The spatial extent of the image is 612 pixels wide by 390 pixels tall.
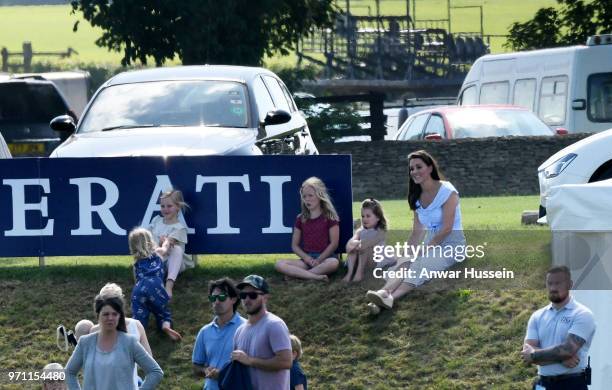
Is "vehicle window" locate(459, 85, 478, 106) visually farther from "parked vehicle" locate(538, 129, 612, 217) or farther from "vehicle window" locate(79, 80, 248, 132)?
"parked vehicle" locate(538, 129, 612, 217)

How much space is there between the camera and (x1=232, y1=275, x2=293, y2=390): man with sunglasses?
11.1m

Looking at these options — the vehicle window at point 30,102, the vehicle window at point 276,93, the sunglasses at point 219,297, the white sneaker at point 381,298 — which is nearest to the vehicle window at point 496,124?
the vehicle window at point 30,102

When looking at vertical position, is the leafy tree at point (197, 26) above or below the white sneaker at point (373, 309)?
above

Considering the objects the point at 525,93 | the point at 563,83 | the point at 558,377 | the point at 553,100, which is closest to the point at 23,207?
the point at 558,377

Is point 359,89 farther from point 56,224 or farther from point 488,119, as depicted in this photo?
point 56,224

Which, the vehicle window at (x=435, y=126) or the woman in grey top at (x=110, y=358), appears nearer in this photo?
the woman in grey top at (x=110, y=358)

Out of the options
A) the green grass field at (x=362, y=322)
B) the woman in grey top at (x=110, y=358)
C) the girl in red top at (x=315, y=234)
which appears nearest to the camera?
the woman in grey top at (x=110, y=358)

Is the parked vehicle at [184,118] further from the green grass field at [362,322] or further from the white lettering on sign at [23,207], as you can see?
the green grass field at [362,322]

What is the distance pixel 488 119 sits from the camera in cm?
2539

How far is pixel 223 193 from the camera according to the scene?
15.1m

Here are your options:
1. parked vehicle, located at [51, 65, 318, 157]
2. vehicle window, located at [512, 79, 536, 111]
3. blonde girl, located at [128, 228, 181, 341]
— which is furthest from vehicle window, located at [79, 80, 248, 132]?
vehicle window, located at [512, 79, 536, 111]

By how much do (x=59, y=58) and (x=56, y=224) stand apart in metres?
59.4

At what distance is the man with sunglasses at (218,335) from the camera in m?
11.6

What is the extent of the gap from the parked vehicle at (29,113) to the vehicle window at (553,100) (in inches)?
312
